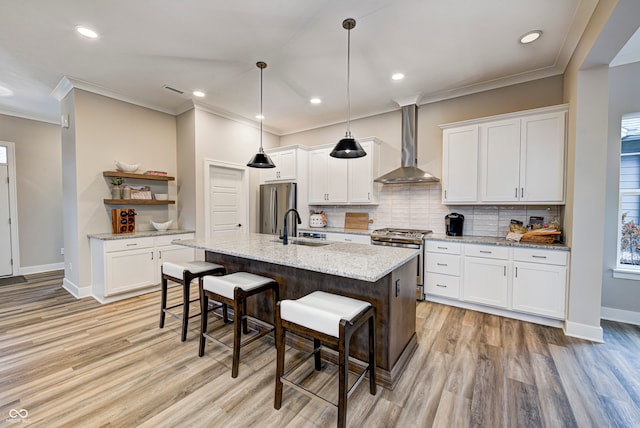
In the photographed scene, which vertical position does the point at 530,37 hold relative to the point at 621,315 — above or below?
above

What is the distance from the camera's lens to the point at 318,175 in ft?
16.3

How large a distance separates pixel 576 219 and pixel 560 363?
4.41 ft

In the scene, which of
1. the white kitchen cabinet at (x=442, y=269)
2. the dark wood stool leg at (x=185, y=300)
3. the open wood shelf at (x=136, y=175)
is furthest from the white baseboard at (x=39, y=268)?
the white kitchen cabinet at (x=442, y=269)

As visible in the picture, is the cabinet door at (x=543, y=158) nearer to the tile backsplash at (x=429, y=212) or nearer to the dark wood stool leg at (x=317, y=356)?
the tile backsplash at (x=429, y=212)

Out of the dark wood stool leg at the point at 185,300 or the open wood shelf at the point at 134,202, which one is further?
the open wood shelf at the point at 134,202

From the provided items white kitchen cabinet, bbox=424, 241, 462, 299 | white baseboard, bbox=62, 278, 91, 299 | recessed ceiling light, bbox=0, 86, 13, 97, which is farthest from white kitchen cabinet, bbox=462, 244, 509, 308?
recessed ceiling light, bbox=0, 86, 13, 97

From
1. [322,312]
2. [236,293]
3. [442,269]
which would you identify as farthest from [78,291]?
[442,269]

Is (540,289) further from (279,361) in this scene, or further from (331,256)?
(279,361)

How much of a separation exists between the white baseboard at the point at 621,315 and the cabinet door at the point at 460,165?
6.07 feet

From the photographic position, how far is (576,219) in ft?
8.59

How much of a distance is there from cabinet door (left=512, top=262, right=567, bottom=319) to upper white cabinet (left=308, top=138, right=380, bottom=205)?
2.18 m

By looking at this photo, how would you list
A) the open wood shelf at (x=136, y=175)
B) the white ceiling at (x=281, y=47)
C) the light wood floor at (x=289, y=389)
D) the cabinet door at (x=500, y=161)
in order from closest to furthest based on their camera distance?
the light wood floor at (x=289, y=389)
the white ceiling at (x=281, y=47)
the cabinet door at (x=500, y=161)
the open wood shelf at (x=136, y=175)

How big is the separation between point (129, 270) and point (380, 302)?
355 centimetres

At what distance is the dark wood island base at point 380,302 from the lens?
6.44ft
